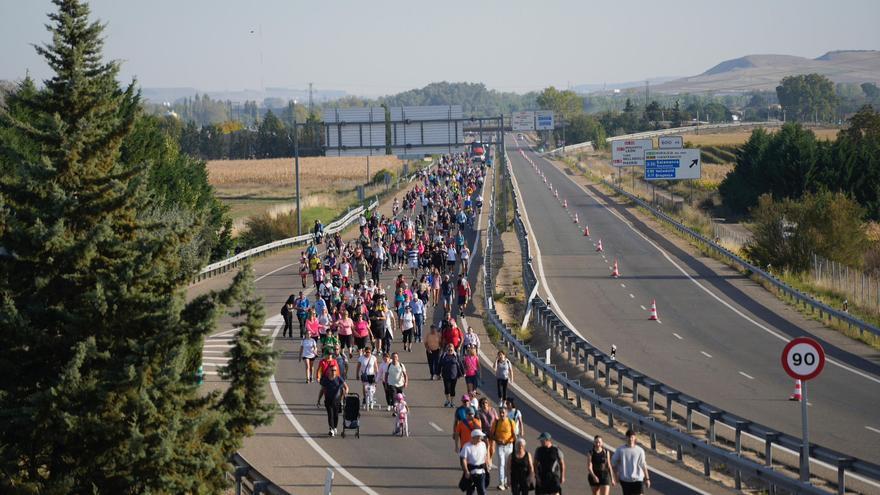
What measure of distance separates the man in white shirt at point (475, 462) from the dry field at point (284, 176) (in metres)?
93.1


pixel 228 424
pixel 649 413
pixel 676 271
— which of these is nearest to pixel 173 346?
pixel 228 424

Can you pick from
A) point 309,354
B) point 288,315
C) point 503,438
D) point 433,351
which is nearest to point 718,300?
point 288,315

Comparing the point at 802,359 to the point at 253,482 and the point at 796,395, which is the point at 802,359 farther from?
the point at 796,395

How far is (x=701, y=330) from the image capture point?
34719 mm

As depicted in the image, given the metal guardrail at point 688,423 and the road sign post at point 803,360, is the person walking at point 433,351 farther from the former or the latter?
the road sign post at point 803,360

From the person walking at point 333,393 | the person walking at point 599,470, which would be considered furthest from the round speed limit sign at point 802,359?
the person walking at point 333,393

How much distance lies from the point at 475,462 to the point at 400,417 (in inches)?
207

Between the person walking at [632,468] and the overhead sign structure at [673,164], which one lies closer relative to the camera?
the person walking at [632,468]

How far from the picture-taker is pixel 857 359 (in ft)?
98.5

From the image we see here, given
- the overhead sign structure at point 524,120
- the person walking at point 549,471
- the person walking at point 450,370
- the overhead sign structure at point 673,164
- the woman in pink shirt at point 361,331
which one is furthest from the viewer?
the overhead sign structure at point 524,120

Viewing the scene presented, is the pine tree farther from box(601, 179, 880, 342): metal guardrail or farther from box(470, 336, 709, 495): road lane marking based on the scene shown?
box(601, 179, 880, 342): metal guardrail

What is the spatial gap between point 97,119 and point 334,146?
54883 mm

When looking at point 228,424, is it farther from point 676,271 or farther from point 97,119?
point 676,271

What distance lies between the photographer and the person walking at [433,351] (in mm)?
25969
